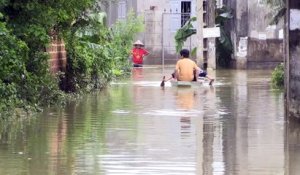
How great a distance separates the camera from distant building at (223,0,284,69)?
38.4 m

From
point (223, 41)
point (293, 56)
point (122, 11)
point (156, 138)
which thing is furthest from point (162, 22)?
point (156, 138)

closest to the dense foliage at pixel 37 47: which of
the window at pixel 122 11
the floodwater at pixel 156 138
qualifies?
the floodwater at pixel 156 138

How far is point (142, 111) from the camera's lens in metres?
17.3

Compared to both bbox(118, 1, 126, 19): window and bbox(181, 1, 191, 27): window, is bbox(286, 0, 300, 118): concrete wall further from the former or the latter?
bbox(118, 1, 126, 19): window

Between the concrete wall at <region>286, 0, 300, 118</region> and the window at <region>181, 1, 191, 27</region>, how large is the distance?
29164mm

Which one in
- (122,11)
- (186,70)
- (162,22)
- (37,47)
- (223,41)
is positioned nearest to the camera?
(37,47)

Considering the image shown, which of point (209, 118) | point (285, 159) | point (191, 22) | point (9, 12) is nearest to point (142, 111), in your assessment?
point (209, 118)

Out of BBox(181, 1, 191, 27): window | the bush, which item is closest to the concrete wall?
the bush

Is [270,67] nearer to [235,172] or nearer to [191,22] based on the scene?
[191,22]

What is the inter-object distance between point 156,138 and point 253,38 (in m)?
26.1

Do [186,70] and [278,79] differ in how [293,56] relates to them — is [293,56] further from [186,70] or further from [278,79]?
[186,70]

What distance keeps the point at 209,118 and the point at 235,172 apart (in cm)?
576

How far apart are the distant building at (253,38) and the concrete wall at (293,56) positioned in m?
23.9

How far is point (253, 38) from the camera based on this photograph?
127 feet
